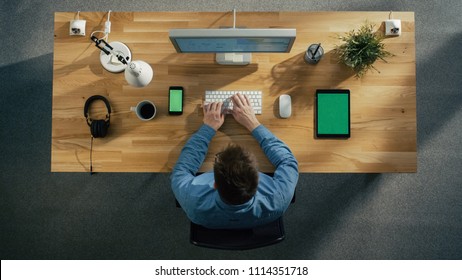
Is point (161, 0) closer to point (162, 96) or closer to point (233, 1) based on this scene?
point (233, 1)

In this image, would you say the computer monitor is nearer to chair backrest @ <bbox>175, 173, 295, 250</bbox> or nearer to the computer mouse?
the computer mouse

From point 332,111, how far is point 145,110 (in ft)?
2.72

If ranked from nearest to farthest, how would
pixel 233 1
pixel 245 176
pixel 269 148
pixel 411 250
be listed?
pixel 245 176 → pixel 269 148 → pixel 411 250 → pixel 233 1

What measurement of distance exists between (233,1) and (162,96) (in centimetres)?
113

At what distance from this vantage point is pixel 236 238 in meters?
1.31

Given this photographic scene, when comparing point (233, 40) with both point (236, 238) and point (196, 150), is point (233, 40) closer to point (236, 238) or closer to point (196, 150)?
point (196, 150)

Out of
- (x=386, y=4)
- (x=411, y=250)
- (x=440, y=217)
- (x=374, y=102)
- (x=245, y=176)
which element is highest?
(x=386, y=4)

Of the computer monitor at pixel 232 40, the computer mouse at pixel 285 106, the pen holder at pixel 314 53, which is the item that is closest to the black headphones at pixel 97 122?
the computer monitor at pixel 232 40

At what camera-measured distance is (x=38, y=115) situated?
2.26 m

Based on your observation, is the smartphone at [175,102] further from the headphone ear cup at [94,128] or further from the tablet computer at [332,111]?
the tablet computer at [332,111]

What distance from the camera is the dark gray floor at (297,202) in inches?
85.1

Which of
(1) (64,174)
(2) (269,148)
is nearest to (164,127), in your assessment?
(2) (269,148)

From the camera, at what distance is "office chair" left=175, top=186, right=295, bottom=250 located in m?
1.29

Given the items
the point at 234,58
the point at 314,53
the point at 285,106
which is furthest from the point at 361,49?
the point at 234,58
